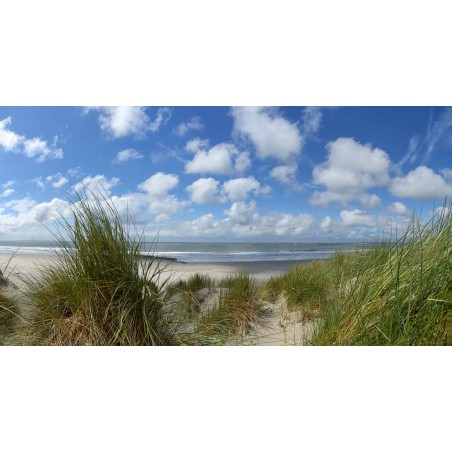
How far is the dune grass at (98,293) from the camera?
1.62 m

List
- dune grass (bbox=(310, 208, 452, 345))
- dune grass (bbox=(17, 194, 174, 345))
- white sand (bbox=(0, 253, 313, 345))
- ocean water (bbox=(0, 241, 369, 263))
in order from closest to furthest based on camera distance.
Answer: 1. dune grass (bbox=(310, 208, 452, 345))
2. dune grass (bbox=(17, 194, 174, 345))
3. white sand (bbox=(0, 253, 313, 345))
4. ocean water (bbox=(0, 241, 369, 263))

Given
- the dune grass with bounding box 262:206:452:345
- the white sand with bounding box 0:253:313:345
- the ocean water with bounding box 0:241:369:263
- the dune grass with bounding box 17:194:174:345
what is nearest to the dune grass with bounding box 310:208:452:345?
the dune grass with bounding box 262:206:452:345

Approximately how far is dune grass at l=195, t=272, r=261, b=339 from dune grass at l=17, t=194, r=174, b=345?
2.87ft

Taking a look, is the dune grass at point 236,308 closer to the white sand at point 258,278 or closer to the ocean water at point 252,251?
the white sand at point 258,278

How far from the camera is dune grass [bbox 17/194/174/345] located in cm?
162

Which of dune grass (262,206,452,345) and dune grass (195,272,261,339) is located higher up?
dune grass (262,206,452,345)

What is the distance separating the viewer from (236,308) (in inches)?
123

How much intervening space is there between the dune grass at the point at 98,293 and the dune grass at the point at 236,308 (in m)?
0.87

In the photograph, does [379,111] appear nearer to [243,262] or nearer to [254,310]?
[254,310]

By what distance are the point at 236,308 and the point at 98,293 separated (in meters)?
1.74

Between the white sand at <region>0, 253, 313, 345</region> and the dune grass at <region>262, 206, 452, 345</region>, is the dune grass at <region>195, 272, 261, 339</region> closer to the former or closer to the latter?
the white sand at <region>0, 253, 313, 345</region>

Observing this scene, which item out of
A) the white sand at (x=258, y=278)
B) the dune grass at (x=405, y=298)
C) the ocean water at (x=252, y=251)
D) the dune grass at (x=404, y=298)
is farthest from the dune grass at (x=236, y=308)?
the dune grass at (x=405, y=298)

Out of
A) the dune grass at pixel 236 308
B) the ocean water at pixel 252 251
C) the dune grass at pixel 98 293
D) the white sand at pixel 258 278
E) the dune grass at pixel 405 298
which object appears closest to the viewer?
the dune grass at pixel 405 298

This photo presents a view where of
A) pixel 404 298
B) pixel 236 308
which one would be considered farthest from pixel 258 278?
pixel 404 298
